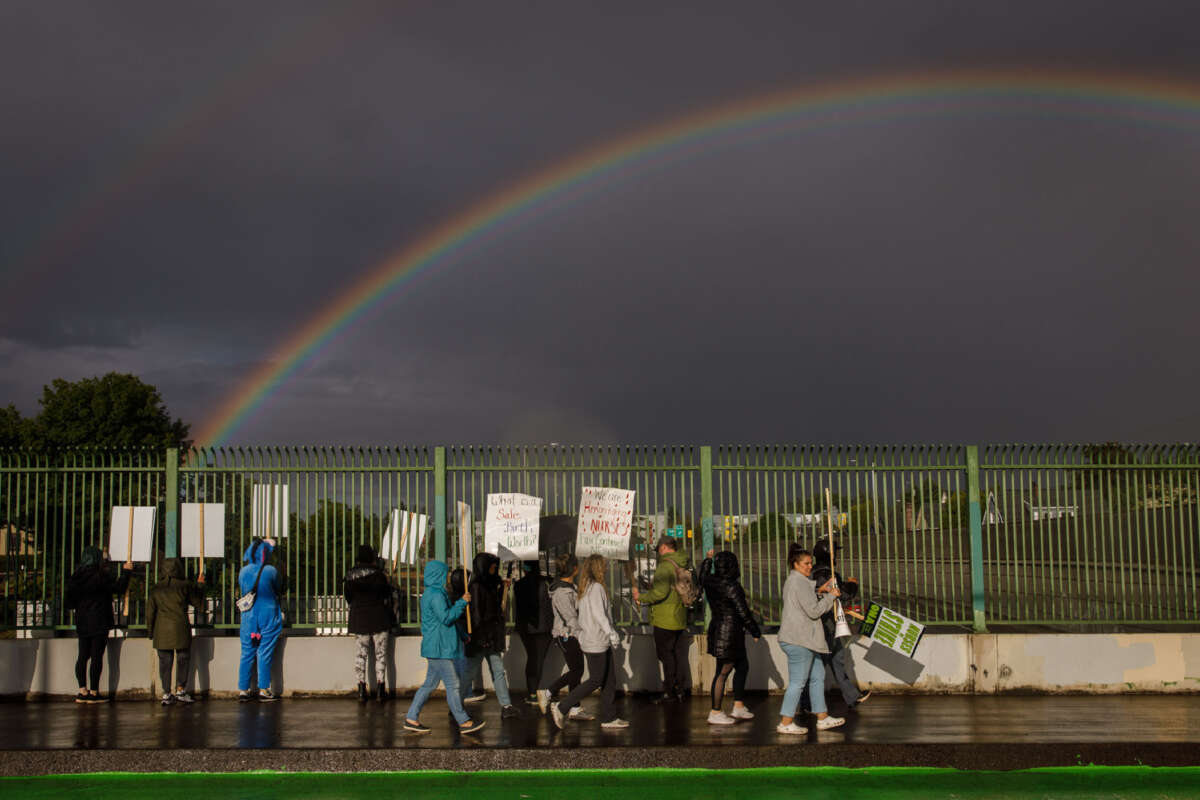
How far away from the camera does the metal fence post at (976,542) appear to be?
12359 millimetres

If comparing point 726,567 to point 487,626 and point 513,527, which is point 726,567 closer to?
point 487,626

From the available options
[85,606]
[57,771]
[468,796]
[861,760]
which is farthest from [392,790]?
[85,606]

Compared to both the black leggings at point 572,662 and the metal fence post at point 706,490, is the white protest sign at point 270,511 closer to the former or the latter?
the black leggings at point 572,662

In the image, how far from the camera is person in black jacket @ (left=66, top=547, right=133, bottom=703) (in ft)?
37.9

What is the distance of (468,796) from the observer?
7.63m

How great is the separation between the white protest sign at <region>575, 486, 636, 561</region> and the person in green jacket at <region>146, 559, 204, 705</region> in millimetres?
4606

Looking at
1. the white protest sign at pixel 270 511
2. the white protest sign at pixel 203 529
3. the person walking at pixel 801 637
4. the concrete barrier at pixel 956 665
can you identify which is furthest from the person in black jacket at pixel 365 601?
the person walking at pixel 801 637

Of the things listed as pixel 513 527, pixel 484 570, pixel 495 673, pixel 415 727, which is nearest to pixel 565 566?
pixel 484 570

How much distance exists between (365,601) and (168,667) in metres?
2.34

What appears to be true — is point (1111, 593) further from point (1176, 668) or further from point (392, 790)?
point (392, 790)

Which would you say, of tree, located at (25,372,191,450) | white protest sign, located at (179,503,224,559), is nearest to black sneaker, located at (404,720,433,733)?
white protest sign, located at (179,503,224,559)

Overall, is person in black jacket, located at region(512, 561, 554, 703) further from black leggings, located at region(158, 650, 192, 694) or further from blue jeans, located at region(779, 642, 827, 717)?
black leggings, located at region(158, 650, 192, 694)

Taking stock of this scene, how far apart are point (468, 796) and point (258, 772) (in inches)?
82.6

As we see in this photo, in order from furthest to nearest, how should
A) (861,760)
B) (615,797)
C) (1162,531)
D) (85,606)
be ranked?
(1162,531)
(85,606)
(861,760)
(615,797)
